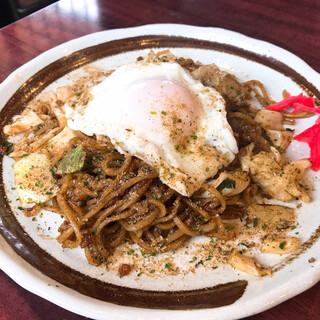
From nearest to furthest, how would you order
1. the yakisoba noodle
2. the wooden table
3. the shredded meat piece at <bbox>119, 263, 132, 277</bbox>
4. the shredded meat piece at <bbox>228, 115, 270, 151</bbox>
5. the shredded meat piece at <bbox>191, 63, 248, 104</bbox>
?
the shredded meat piece at <bbox>119, 263, 132, 277</bbox> → the yakisoba noodle → the shredded meat piece at <bbox>228, 115, 270, 151</bbox> → the shredded meat piece at <bbox>191, 63, 248, 104</bbox> → the wooden table

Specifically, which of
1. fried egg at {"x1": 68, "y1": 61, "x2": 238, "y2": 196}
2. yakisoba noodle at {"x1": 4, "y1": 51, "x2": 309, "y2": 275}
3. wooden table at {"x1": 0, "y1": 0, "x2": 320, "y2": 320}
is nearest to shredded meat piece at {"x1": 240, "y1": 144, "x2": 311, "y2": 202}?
yakisoba noodle at {"x1": 4, "y1": 51, "x2": 309, "y2": 275}

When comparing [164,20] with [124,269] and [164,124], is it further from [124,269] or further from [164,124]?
[124,269]

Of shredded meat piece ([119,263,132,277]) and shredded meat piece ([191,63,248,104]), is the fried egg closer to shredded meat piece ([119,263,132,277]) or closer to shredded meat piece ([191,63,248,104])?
shredded meat piece ([191,63,248,104])

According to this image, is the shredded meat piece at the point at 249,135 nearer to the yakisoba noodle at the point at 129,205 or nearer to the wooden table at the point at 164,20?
the yakisoba noodle at the point at 129,205

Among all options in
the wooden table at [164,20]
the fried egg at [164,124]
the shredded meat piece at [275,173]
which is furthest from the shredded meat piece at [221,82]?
the wooden table at [164,20]

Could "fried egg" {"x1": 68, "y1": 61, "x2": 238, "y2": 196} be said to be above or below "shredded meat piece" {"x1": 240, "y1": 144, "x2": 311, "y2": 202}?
above

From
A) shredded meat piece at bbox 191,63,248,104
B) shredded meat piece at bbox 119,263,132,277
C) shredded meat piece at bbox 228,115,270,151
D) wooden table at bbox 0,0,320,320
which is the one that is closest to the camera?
shredded meat piece at bbox 119,263,132,277

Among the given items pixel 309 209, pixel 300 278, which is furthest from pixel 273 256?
pixel 309 209
